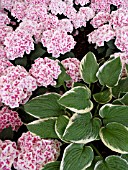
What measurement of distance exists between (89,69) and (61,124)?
0.32m

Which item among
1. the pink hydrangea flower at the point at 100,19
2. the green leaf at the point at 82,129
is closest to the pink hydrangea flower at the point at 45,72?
the green leaf at the point at 82,129

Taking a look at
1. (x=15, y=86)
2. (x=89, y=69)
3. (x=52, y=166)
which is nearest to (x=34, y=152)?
(x=52, y=166)

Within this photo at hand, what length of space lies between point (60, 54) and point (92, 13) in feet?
1.22

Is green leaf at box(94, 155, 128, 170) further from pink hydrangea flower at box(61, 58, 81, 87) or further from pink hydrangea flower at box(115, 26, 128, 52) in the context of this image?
pink hydrangea flower at box(115, 26, 128, 52)

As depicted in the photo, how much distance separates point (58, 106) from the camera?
58.9 inches

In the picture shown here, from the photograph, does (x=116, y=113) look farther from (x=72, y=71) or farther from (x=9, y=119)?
(x=9, y=119)

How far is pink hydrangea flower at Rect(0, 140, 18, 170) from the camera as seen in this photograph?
4.33 feet

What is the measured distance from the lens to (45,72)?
1561 millimetres

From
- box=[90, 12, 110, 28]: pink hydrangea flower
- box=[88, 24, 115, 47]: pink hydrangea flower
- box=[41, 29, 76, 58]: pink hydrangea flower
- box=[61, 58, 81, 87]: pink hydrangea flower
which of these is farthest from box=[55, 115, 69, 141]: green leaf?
box=[90, 12, 110, 28]: pink hydrangea flower

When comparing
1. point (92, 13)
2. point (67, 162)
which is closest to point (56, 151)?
point (67, 162)

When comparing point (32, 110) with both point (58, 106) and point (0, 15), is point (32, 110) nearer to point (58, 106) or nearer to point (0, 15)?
point (58, 106)

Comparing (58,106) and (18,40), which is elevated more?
(18,40)

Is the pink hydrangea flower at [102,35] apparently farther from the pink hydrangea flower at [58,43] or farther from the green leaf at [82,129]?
the green leaf at [82,129]

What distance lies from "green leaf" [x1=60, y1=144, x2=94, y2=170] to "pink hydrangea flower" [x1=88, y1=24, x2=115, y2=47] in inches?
25.3
